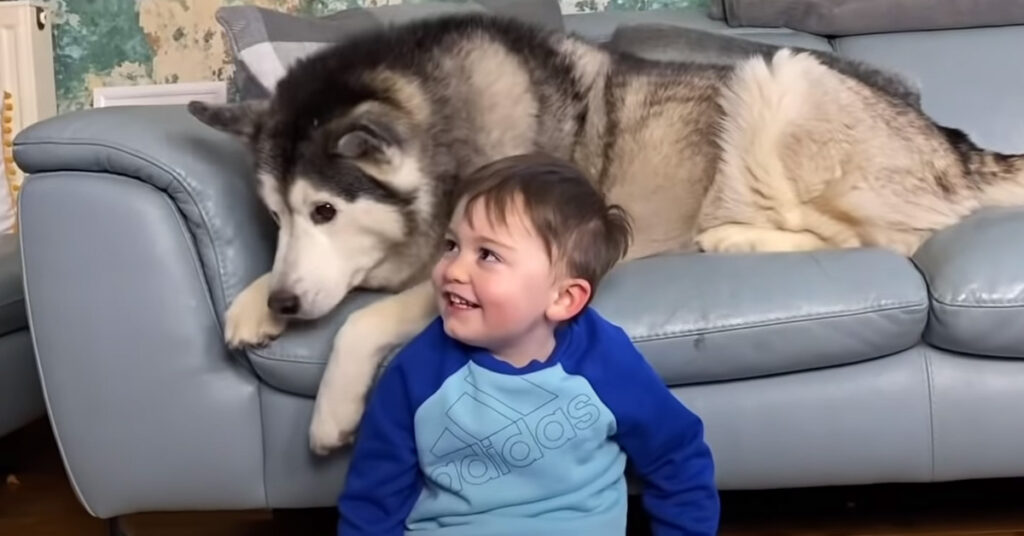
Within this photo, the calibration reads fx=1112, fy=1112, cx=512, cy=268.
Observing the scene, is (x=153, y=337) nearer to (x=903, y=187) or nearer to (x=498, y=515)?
(x=498, y=515)

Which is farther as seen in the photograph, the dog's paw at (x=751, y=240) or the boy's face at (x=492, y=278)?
the dog's paw at (x=751, y=240)

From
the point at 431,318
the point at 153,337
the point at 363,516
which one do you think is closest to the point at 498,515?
the point at 363,516

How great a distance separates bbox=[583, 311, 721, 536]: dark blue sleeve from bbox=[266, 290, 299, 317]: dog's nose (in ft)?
1.45

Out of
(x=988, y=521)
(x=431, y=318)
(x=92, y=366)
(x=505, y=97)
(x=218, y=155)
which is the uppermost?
(x=505, y=97)

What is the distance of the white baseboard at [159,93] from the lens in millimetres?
3104

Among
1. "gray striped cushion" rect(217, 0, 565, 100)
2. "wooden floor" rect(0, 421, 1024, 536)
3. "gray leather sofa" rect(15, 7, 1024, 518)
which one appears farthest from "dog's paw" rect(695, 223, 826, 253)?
"gray striped cushion" rect(217, 0, 565, 100)

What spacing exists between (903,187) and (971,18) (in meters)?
1.02

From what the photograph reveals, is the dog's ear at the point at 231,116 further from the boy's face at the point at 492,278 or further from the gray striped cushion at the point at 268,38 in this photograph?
the boy's face at the point at 492,278

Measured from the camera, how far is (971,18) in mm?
2750

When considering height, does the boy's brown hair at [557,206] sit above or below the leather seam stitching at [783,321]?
above

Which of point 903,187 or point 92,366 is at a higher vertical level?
point 903,187

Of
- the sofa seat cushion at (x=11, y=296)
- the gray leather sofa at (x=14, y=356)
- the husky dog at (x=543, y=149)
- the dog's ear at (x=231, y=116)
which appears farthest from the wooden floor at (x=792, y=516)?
the dog's ear at (x=231, y=116)

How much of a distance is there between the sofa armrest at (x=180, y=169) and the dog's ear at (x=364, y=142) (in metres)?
0.24

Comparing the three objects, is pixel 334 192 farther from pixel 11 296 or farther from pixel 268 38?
pixel 11 296
